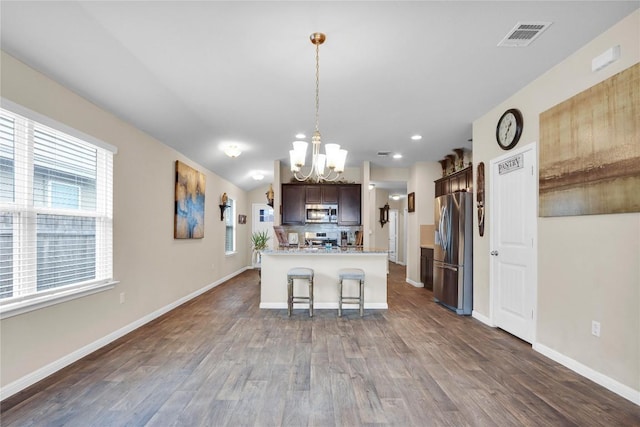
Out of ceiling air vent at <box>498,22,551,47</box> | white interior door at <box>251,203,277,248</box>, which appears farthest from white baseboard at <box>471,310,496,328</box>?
white interior door at <box>251,203,277,248</box>

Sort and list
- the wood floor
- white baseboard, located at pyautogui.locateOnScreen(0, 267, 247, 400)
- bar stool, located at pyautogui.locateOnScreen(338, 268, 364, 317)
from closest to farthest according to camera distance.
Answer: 1. the wood floor
2. white baseboard, located at pyautogui.locateOnScreen(0, 267, 247, 400)
3. bar stool, located at pyautogui.locateOnScreen(338, 268, 364, 317)

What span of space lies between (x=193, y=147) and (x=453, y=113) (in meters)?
3.90

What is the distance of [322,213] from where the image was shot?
747 centimetres

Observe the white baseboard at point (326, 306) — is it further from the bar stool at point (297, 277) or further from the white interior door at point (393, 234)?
the white interior door at point (393, 234)

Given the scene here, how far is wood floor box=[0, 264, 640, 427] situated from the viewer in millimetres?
2146

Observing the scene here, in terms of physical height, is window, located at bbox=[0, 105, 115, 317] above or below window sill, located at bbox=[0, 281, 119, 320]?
above

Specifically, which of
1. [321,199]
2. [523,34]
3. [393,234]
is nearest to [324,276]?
[321,199]

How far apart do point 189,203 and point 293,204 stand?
244cm

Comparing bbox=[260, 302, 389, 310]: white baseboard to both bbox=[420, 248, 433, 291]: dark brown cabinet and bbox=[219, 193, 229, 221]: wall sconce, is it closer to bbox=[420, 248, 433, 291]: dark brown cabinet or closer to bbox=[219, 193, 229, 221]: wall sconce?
bbox=[420, 248, 433, 291]: dark brown cabinet

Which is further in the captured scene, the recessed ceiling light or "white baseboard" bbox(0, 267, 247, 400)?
the recessed ceiling light

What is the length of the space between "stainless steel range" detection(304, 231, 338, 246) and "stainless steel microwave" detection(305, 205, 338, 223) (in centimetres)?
46

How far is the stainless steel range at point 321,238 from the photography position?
777cm

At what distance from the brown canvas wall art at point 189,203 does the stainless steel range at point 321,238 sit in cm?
256

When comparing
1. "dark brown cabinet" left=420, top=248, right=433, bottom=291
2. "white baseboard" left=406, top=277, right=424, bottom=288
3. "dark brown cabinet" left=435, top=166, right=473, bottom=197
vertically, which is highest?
"dark brown cabinet" left=435, top=166, right=473, bottom=197
